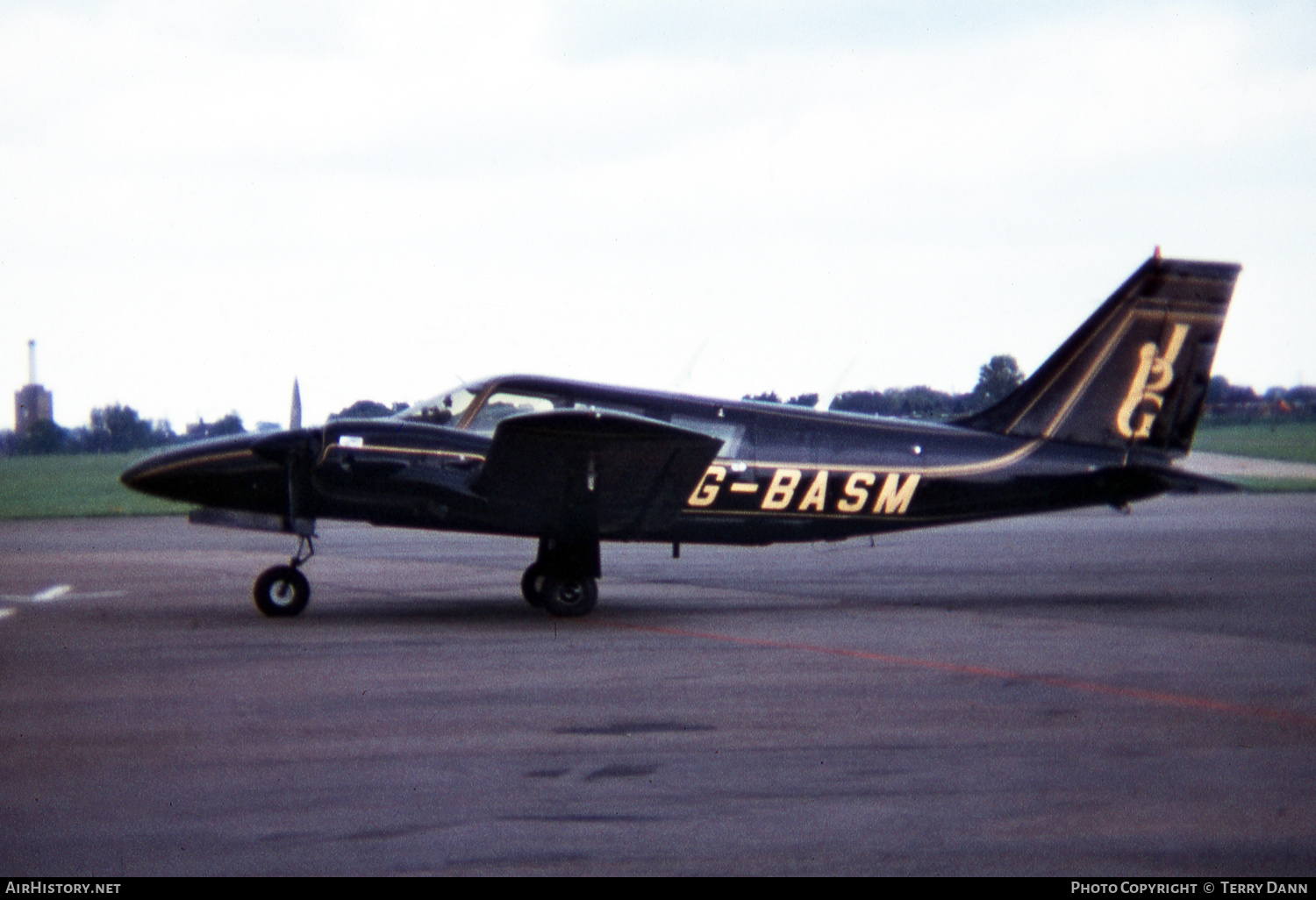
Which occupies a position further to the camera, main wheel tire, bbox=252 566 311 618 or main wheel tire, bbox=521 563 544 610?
main wheel tire, bbox=521 563 544 610

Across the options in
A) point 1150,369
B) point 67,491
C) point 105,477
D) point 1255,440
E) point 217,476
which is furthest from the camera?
point 1255,440

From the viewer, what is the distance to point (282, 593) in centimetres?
1197

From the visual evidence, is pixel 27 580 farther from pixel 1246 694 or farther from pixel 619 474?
pixel 1246 694

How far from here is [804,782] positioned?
5.60 metres

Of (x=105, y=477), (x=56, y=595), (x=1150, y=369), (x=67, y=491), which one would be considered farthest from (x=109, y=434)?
(x=105, y=477)

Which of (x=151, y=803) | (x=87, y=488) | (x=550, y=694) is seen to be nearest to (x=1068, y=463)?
(x=550, y=694)

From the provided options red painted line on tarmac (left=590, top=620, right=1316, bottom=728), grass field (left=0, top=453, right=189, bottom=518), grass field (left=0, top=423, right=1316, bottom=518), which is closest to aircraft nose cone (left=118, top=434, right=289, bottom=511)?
red painted line on tarmac (left=590, top=620, right=1316, bottom=728)

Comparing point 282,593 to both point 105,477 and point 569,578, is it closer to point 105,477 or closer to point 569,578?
point 569,578

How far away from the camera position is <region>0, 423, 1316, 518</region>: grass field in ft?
124

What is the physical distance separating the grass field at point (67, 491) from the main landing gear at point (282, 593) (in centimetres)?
1953

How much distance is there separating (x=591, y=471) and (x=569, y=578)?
45.5 inches

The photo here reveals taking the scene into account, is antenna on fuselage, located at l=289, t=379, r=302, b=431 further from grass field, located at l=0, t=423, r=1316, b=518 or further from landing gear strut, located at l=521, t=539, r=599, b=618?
grass field, located at l=0, t=423, r=1316, b=518

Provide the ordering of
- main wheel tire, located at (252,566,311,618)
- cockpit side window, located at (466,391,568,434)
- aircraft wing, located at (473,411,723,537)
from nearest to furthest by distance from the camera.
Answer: aircraft wing, located at (473,411,723,537), main wheel tire, located at (252,566,311,618), cockpit side window, located at (466,391,568,434)

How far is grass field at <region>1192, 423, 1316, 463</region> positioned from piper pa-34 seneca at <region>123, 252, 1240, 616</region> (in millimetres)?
46661
